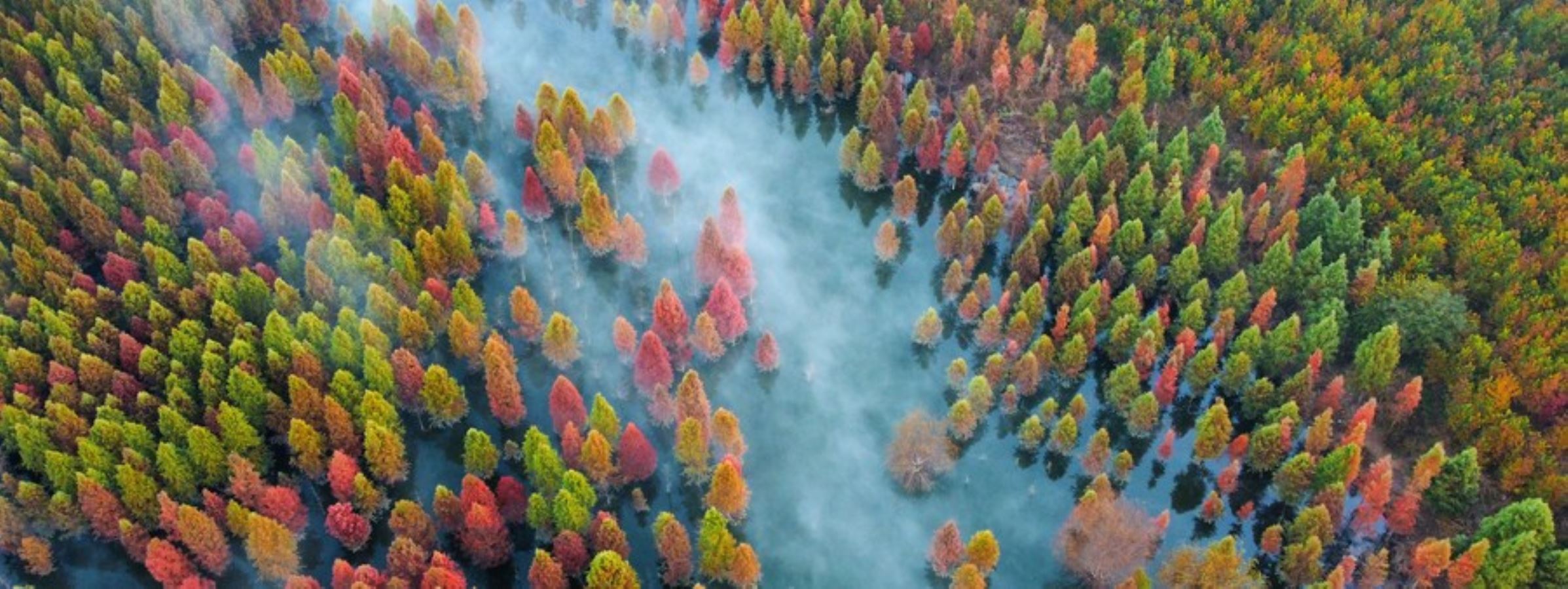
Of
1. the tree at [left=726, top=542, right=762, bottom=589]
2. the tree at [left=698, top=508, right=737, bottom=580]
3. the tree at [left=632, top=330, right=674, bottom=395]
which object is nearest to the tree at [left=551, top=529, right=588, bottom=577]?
the tree at [left=698, top=508, right=737, bottom=580]

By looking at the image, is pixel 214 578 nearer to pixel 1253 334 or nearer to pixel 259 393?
pixel 259 393

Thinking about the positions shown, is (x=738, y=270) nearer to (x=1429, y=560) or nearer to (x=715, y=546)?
(x=715, y=546)

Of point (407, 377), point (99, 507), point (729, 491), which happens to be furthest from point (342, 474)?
point (729, 491)

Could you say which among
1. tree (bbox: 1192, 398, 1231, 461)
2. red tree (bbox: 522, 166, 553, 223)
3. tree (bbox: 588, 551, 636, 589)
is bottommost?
tree (bbox: 588, 551, 636, 589)

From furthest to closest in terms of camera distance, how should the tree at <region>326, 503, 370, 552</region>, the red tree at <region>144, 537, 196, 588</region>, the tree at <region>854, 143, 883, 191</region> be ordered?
the tree at <region>854, 143, 883, 191</region> < the tree at <region>326, 503, 370, 552</region> < the red tree at <region>144, 537, 196, 588</region>

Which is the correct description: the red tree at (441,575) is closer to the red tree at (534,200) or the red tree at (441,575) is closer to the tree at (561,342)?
the tree at (561,342)

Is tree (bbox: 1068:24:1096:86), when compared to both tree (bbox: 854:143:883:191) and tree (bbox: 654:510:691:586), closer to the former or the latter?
tree (bbox: 854:143:883:191)

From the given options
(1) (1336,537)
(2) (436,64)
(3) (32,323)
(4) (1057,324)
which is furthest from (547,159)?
(1) (1336,537)
